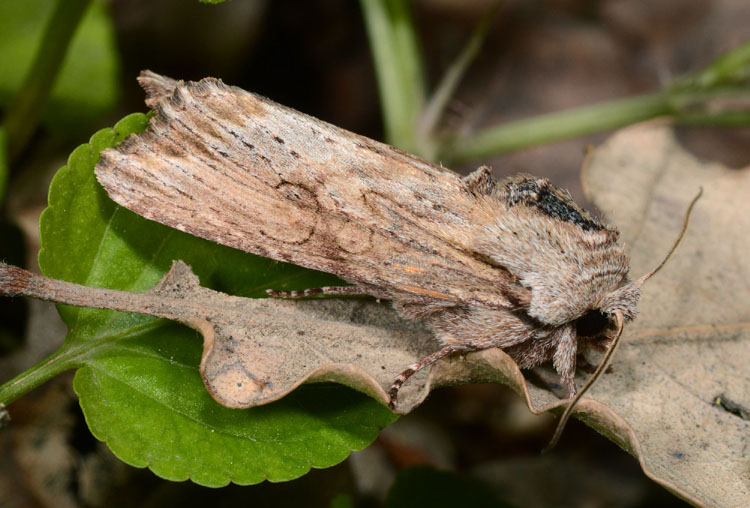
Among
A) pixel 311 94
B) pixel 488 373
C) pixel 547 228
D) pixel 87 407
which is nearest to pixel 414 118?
pixel 311 94

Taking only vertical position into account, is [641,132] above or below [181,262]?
above

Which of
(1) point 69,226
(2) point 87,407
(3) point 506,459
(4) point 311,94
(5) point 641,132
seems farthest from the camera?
(4) point 311,94

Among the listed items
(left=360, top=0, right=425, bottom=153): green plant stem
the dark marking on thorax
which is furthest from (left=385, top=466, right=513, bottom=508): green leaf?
(left=360, top=0, right=425, bottom=153): green plant stem

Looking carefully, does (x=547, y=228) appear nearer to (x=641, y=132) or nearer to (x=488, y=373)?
(x=488, y=373)

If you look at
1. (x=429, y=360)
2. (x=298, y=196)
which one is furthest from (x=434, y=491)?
(x=298, y=196)

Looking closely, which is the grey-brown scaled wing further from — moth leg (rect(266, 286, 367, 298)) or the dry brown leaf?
the dry brown leaf

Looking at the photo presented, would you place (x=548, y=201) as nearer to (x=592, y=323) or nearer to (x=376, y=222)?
(x=592, y=323)

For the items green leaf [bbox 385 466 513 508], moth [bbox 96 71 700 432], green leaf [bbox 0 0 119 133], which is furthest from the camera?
green leaf [bbox 0 0 119 133]
